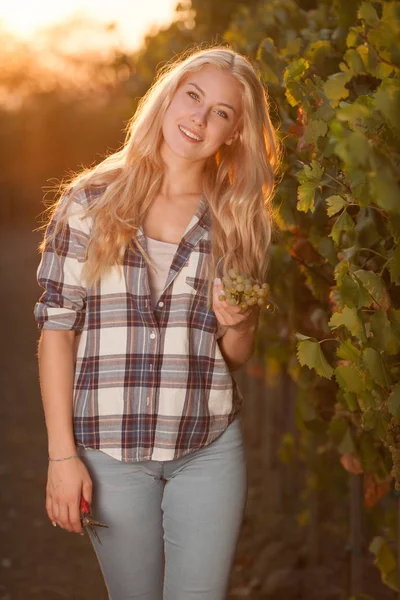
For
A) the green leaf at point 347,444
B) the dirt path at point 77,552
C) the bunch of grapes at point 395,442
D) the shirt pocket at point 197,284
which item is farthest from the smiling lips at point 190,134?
the dirt path at point 77,552

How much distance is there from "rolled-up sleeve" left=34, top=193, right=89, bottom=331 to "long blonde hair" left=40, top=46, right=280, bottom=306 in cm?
3

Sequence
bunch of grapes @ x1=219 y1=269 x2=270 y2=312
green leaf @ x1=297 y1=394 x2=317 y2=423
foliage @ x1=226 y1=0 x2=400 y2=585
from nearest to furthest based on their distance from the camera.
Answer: foliage @ x1=226 y1=0 x2=400 y2=585
bunch of grapes @ x1=219 y1=269 x2=270 y2=312
green leaf @ x1=297 y1=394 x2=317 y2=423

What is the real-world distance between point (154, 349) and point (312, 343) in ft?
1.66

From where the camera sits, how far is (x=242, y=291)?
2.54 meters

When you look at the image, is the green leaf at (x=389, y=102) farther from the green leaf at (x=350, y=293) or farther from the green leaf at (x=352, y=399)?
the green leaf at (x=352, y=399)

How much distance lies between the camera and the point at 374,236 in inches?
98.7

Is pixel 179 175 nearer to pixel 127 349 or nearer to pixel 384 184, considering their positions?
pixel 127 349

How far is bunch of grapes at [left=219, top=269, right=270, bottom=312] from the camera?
2.53m

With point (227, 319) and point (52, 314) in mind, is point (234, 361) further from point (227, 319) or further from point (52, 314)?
point (52, 314)

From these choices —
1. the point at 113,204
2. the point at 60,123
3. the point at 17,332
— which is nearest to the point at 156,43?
the point at 113,204

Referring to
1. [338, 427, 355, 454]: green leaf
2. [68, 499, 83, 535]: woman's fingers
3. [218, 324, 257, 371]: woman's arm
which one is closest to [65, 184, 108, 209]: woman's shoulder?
[218, 324, 257, 371]: woman's arm

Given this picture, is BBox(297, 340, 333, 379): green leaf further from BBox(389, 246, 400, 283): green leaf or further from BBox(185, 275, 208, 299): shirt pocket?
BBox(185, 275, 208, 299): shirt pocket

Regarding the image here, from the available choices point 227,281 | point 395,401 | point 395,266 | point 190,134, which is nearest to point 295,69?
point 190,134

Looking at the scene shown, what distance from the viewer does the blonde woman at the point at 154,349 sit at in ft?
8.56
